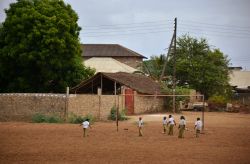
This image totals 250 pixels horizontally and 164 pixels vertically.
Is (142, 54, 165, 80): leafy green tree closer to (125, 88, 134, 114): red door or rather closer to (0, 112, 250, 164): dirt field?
(125, 88, 134, 114): red door

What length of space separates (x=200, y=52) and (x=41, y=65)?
82.8ft

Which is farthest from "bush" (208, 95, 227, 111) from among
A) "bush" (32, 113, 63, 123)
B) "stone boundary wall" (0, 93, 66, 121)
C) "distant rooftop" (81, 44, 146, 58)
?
"distant rooftop" (81, 44, 146, 58)

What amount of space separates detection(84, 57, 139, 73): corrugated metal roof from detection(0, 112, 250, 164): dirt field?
3974cm

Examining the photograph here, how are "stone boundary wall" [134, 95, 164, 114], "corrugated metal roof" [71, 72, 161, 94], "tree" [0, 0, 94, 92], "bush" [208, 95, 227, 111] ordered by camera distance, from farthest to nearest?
"bush" [208, 95, 227, 111] → "corrugated metal roof" [71, 72, 161, 94] → "stone boundary wall" [134, 95, 164, 114] → "tree" [0, 0, 94, 92]

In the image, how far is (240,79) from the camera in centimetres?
7919

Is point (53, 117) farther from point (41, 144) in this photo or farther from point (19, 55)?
point (41, 144)

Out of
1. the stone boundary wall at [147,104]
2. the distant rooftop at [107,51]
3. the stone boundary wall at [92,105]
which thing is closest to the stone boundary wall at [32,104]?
the stone boundary wall at [92,105]

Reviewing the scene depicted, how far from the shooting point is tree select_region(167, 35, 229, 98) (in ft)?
186

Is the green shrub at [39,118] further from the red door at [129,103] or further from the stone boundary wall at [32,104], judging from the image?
the red door at [129,103]

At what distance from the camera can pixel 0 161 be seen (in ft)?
49.0

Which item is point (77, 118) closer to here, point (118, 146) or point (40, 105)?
point (40, 105)

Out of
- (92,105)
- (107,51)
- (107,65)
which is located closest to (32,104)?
(92,105)

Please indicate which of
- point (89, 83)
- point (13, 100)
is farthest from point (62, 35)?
point (13, 100)

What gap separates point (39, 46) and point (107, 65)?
29875 mm
